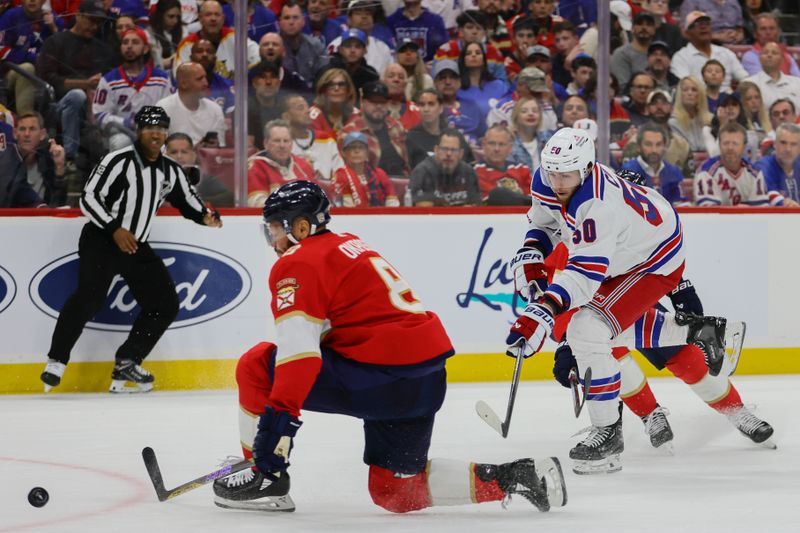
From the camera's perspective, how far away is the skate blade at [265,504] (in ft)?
11.4

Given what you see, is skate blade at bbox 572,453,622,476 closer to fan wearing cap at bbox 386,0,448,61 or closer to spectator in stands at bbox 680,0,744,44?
fan wearing cap at bbox 386,0,448,61

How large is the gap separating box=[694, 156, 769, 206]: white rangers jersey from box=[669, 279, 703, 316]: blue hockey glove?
2308 mm

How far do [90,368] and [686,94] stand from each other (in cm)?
372

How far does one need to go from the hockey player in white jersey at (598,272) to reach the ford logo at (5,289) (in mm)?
2881

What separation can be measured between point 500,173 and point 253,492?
12.4 ft

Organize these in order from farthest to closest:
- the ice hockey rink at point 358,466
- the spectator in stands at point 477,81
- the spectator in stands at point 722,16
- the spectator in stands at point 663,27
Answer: the spectator in stands at point 722,16, the spectator in stands at point 663,27, the spectator in stands at point 477,81, the ice hockey rink at point 358,466

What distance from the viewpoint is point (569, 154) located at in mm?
4121

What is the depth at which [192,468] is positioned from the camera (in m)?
4.28

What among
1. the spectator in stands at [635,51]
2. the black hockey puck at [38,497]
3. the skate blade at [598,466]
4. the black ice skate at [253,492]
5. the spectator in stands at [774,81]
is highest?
the spectator in stands at [635,51]

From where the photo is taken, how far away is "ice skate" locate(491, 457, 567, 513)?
334cm

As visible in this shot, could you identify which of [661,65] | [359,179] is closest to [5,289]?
[359,179]

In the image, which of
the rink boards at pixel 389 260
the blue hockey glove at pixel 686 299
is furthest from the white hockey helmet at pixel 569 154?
the rink boards at pixel 389 260

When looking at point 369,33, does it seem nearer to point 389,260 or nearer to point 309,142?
point 309,142

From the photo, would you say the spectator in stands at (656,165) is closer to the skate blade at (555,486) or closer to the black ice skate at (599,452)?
the black ice skate at (599,452)
